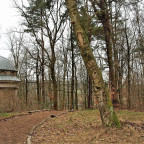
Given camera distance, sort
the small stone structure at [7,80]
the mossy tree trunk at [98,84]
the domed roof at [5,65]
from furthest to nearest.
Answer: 1. the domed roof at [5,65]
2. the small stone structure at [7,80]
3. the mossy tree trunk at [98,84]

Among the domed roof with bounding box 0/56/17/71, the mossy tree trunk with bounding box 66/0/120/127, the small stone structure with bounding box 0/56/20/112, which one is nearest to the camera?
the mossy tree trunk with bounding box 66/0/120/127

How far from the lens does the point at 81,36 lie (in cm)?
604

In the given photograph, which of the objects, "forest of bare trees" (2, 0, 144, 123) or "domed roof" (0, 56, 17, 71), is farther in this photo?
"domed roof" (0, 56, 17, 71)

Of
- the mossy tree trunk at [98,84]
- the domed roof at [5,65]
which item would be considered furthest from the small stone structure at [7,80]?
the mossy tree trunk at [98,84]

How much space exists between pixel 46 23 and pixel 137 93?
1391 centimetres

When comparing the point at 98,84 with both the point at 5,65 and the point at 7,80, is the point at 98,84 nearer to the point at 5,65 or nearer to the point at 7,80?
the point at 7,80

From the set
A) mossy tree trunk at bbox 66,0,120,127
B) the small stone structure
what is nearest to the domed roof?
the small stone structure

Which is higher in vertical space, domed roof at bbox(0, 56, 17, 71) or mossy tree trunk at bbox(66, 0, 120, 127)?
domed roof at bbox(0, 56, 17, 71)

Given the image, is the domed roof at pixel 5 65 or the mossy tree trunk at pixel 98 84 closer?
the mossy tree trunk at pixel 98 84

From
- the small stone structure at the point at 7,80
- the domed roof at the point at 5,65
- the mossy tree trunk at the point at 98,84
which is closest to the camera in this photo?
the mossy tree trunk at the point at 98,84

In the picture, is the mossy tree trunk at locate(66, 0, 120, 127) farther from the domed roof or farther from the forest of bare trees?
the domed roof

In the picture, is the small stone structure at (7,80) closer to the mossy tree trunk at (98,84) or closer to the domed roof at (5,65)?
the domed roof at (5,65)

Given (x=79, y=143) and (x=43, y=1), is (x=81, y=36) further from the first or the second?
(x=43, y=1)

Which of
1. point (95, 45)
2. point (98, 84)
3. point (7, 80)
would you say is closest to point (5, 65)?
point (7, 80)
